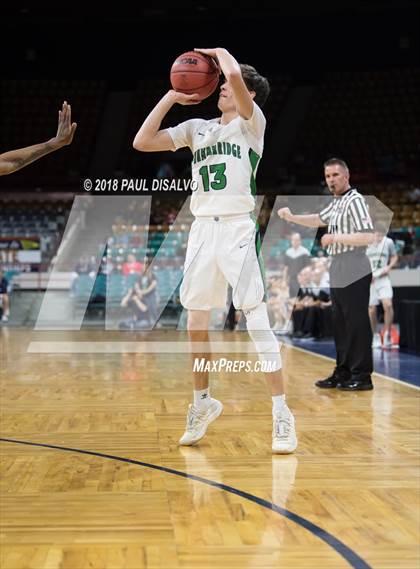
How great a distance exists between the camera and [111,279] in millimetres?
15945

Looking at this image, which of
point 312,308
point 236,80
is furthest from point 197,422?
point 312,308

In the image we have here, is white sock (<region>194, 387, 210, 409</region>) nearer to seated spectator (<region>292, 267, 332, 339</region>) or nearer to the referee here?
the referee

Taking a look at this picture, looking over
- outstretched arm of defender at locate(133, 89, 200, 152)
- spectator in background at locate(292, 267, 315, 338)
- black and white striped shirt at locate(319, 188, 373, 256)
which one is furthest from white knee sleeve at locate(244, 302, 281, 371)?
spectator in background at locate(292, 267, 315, 338)

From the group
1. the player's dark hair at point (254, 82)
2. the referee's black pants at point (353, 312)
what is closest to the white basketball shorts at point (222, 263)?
the player's dark hair at point (254, 82)

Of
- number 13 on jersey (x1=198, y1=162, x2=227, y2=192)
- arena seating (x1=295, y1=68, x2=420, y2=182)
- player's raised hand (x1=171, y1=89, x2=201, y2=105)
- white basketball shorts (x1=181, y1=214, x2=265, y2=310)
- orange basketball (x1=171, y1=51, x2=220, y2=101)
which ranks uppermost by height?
arena seating (x1=295, y1=68, x2=420, y2=182)

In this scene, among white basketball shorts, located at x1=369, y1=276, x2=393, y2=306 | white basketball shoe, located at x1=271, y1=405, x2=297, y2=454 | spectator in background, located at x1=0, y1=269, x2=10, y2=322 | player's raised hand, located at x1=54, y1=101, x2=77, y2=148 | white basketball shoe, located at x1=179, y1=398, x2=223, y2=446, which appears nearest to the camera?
player's raised hand, located at x1=54, y1=101, x2=77, y2=148

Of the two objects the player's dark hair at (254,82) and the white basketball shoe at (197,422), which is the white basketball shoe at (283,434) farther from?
the player's dark hair at (254,82)

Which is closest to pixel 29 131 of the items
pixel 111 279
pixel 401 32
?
pixel 111 279

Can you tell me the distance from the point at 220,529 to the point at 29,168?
801 inches

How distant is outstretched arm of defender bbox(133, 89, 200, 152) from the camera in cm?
400

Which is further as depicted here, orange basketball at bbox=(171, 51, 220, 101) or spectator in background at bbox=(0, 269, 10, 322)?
spectator in background at bbox=(0, 269, 10, 322)

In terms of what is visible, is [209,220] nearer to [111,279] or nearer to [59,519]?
[59,519]

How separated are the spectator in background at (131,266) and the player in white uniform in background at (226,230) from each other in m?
11.2

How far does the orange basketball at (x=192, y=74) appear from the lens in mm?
4004
